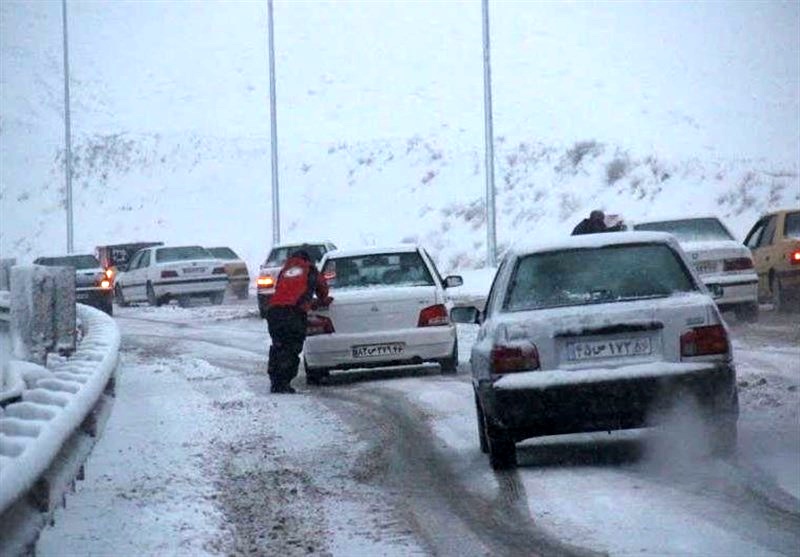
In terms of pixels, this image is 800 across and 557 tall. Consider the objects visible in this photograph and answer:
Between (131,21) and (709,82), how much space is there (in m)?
46.5

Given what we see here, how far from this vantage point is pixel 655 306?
1032cm

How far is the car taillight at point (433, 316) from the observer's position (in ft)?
58.2

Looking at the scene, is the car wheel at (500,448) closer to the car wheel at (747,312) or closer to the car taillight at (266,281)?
the car wheel at (747,312)

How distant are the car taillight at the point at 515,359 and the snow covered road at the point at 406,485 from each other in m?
0.67

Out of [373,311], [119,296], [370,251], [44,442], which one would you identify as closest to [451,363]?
[373,311]

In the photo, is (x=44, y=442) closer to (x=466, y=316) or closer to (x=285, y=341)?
(x=466, y=316)

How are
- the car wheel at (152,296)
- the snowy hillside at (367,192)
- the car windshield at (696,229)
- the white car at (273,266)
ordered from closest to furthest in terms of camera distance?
1. the car windshield at (696,229)
2. the white car at (273,266)
3. the car wheel at (152,296)
4. the snowy hillside at (367,192)

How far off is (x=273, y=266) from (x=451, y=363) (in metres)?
15.0

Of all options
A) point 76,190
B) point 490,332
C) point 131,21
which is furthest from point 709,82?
point 490,332

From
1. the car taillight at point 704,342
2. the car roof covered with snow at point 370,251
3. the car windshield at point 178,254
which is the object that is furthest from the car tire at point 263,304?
the car taillight at point 704,342

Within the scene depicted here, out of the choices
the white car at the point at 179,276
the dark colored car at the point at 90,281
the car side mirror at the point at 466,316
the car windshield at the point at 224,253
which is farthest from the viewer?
the car windshield at the point at 224,253

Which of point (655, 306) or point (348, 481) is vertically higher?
point (655, 306)

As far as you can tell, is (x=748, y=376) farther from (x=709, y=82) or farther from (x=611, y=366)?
(x=709, y=82)

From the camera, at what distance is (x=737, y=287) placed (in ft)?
73.6
